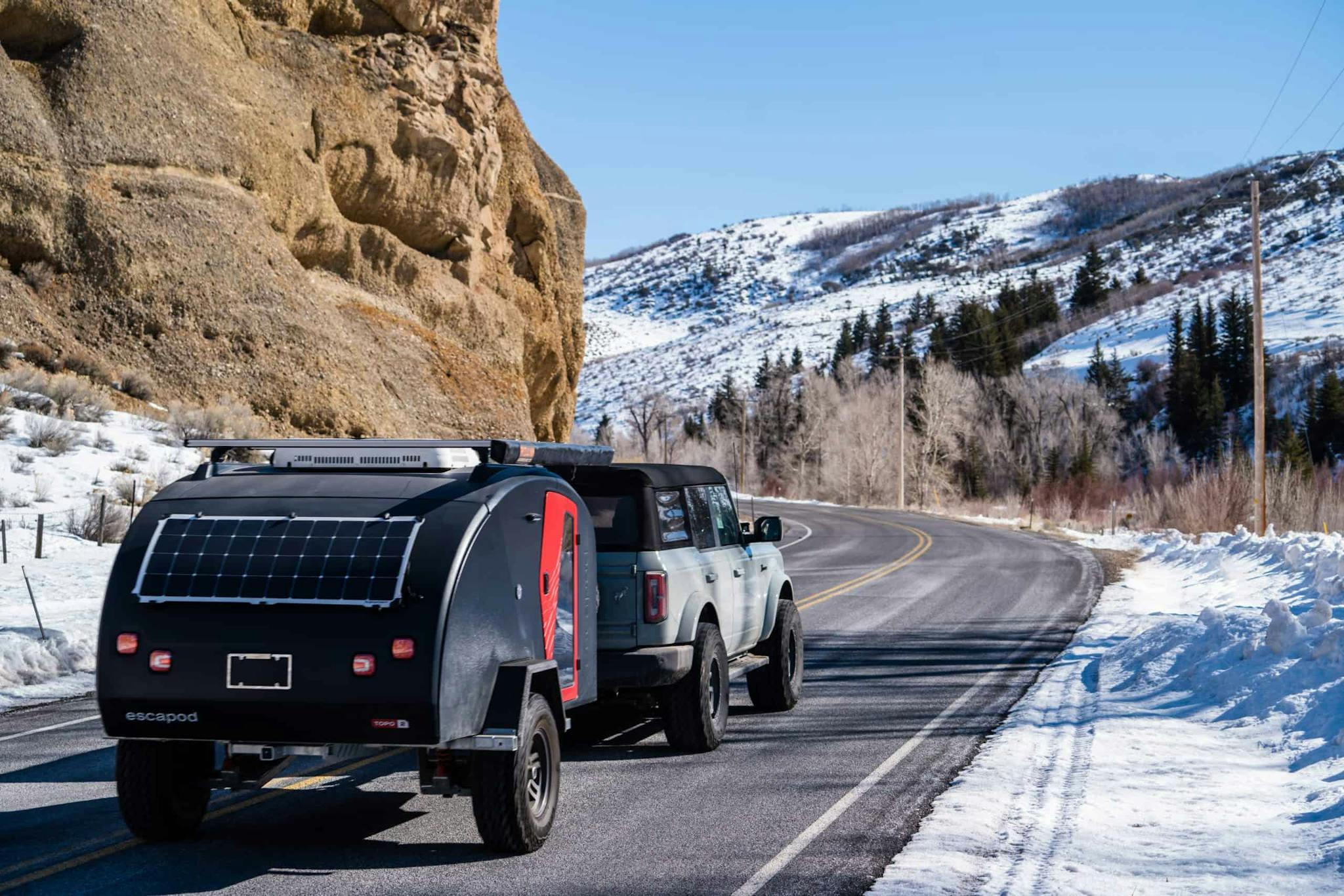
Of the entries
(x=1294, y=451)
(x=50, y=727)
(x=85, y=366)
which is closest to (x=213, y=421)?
(x=85, y=366)

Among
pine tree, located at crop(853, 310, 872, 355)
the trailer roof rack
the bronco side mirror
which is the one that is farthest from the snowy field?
pine tree, located at crop(853, 310, 872, 355)

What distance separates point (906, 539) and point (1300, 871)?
3262cm

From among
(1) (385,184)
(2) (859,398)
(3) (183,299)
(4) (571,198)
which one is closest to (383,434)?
(3) (183,299)

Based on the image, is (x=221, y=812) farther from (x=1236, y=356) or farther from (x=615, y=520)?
(x=1236, y=356)

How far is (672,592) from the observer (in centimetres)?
899

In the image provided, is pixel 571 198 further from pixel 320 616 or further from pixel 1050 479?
pixel 1050 479

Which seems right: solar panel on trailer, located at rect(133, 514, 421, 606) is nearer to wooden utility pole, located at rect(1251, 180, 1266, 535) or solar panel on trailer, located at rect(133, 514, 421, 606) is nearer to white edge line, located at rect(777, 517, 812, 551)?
white edge line, located at rect(777, 517, 812, 551)

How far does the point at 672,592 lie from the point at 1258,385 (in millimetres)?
27326

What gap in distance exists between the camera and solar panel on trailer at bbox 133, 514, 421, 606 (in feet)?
20.6

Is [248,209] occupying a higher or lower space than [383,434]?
higher

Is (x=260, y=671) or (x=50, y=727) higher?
(x=260, y=671)

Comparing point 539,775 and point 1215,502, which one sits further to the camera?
point 1215,502

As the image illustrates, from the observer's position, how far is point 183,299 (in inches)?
1298

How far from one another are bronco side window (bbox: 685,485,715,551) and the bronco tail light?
90 cm
